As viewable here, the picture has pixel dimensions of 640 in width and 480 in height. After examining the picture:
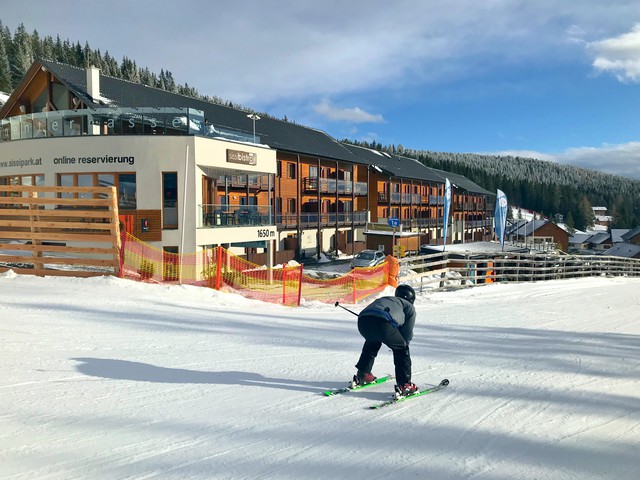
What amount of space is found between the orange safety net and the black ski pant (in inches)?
296

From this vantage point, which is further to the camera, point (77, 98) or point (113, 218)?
point (77, 98)

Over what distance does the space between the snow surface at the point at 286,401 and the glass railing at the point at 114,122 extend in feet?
33.3

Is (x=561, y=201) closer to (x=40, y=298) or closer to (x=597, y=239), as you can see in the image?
(x=597, y=239)

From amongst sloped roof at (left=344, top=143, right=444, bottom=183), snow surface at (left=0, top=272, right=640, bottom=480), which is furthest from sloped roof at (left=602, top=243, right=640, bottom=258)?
snow surface at (left=0, top=272, right=640, bottom=480)

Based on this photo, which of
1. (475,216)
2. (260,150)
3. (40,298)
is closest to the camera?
(40,298)

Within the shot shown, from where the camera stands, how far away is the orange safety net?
13220 millimetres

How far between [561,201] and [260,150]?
520 feet

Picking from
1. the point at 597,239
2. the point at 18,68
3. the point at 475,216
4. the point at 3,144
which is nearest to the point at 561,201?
the point at 597,239

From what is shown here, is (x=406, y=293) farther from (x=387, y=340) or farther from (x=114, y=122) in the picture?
(x=114, y=122)

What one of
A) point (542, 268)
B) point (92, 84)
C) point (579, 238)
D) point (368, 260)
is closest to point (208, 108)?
point (92, 84)

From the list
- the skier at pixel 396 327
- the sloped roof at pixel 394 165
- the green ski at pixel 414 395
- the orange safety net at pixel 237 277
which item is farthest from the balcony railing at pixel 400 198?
the skier at pixel 396 327

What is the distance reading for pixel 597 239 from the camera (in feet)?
348

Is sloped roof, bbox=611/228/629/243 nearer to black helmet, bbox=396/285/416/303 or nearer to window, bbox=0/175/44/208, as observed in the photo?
window, bbox=0/175/44/208

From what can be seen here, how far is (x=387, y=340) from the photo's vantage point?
5.20 meters
